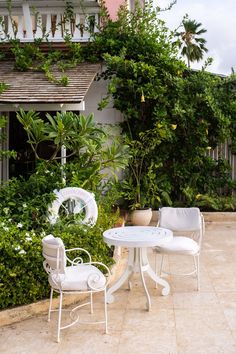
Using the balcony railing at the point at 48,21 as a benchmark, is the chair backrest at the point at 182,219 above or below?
below

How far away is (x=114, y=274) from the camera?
7.02 meters

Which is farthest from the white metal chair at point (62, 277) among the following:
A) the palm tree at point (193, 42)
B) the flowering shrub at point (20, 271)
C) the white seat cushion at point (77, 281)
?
the palm tree at point (193, 42)

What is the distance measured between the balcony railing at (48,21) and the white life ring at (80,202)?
5.40m

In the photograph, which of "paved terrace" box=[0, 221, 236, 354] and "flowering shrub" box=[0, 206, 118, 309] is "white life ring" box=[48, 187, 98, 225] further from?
"paved terrace" box=[0, 221, 236, 354]

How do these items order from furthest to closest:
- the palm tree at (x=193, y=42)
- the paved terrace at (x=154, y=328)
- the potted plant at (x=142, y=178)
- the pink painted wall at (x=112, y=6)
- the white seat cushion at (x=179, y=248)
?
1. the palm tree at (x=193, y=42)
2. the pink painted wall at (x=112, y=6)
3. the potted plant at (x=142, y=178)
4. the white seat cushion at (x=179, y=248)
5. the paved terrace at (x=154, y=328)

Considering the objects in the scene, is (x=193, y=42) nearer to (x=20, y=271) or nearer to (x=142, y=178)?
(x=142, y=178)

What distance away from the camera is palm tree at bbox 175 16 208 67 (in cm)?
3322

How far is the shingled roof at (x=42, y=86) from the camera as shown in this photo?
28.4ft

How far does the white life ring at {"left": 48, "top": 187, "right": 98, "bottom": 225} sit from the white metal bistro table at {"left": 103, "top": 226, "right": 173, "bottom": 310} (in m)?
0.89

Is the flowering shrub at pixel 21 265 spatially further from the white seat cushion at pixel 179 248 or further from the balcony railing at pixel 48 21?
the balcony railing at pixel 48 21

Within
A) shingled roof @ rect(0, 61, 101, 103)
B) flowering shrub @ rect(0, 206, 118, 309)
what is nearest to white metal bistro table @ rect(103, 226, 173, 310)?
flowering shrub @ rect(0, 206, 118, 309)

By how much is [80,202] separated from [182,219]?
5.35ft

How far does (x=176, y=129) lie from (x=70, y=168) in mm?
4613

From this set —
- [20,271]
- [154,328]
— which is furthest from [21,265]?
[154,328]
